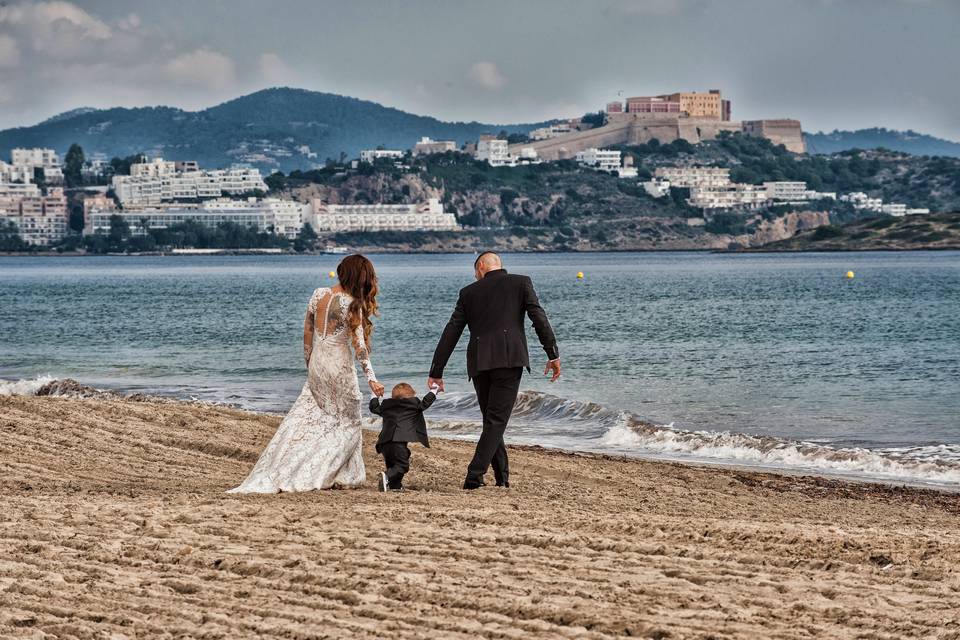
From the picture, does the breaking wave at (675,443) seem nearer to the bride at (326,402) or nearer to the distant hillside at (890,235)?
the bride at (326,402)

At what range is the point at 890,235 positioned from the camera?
165 m

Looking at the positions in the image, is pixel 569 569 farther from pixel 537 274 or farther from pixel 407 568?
pixel 537 274

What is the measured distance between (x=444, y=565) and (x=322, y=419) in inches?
104

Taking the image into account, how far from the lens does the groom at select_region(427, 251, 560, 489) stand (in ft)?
29.6

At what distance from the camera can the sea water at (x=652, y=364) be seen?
16.9 m

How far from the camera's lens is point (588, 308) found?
5525 centimetres

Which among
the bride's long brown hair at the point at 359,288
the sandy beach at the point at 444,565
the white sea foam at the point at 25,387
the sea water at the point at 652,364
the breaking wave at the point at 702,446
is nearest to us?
the sandy beach at the point at 444,565

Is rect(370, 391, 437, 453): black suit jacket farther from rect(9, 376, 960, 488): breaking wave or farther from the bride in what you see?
rect(9, 376, 960, 488): breaking wave

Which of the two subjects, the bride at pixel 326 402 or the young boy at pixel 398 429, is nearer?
the bride at pixel 326 402

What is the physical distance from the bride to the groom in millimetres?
557

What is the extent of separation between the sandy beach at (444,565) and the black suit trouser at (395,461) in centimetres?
17

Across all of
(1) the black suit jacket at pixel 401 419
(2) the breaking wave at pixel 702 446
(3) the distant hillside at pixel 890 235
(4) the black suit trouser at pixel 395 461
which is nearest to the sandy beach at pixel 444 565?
(4) the black suit trouser at pixel 395 461

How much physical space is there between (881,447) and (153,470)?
29.7ft

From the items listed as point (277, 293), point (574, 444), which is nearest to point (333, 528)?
point (574, 444)
